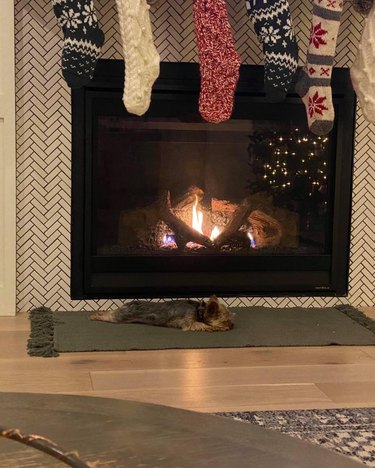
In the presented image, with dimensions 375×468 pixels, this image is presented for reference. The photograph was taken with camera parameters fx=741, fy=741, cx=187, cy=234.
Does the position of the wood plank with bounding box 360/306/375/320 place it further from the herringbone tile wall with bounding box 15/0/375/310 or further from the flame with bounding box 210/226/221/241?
the herringbone tile wall with bounding box 15/0/375/310

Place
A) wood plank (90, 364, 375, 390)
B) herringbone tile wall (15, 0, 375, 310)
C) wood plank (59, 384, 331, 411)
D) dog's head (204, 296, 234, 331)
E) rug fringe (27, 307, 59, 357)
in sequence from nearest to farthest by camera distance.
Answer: wood plank (59, 384, 331, 411), wood plank (90, 364, 375, 390), rug fringe (27, 307, 59, 357), dog's head (204, 296, 234, 331), herringbone tile wall (15, 0, 375, 310)

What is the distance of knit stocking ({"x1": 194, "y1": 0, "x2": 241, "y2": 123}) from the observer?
97.6 inches

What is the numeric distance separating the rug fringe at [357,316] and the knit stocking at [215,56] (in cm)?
94

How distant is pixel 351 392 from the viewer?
197 centimetres

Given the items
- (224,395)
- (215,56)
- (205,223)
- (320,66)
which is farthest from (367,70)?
(224,395)

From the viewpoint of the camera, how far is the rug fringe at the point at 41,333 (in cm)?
230

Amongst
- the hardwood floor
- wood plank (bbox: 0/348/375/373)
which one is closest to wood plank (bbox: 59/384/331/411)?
the hardwood floor

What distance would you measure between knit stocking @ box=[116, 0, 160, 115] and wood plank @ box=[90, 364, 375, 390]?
892 mm

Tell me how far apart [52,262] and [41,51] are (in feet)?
2.62

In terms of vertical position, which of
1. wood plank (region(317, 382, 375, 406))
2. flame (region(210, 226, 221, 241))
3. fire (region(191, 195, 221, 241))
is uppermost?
fire (region(191, 195, 221, 241))

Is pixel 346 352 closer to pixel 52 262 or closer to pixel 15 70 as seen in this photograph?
pixel 52 262

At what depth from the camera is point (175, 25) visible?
2842 millimetres

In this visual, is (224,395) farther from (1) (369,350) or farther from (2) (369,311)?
(2) (369,311)

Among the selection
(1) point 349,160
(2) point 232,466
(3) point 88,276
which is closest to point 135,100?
(3) point 88,276
